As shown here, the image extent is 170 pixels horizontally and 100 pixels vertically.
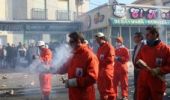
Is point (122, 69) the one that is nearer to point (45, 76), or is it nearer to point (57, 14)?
point (45, 76)

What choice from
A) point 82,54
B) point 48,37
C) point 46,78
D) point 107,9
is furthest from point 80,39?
point 48,37

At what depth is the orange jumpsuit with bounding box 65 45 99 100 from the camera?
6.26 m

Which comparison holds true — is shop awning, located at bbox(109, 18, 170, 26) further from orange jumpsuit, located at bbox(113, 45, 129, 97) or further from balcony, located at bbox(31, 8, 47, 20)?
orange jumpsuit, located at bbox(113, 45, 129, 97)

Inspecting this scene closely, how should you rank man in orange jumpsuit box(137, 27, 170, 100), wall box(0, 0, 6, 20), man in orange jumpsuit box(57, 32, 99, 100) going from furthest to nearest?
wall box(0, 0, 6, 20) < man in orange jumpsuit box(137, 27, 170, 100) < man in orange jumpsuit box(57, 32, 99, 100)

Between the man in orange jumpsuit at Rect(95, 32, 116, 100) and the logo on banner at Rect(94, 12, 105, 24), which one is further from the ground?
the logo on banner at Rect(94, 12, 105, 24)

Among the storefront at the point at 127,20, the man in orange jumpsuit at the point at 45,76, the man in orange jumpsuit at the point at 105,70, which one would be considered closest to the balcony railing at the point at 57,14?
the storefront at the point at 127,20

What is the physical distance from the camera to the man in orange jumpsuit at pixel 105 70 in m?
9.62

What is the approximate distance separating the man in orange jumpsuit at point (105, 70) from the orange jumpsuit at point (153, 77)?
2.42 metres

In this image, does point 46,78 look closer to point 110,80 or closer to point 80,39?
point 110,80

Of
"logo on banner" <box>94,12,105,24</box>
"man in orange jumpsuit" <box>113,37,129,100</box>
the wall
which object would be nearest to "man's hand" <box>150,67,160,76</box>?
"man in orange jumpsuit" <box>113,37,129,100</box>

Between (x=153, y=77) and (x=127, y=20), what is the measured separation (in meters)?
23.2

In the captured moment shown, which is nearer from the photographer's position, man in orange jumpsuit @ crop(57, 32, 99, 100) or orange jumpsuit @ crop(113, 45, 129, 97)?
man in orange jumpsuit @ crop(57, 32, 99, 100)

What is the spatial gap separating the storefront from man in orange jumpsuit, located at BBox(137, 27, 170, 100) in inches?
853

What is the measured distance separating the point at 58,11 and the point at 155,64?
3782 centimetres
